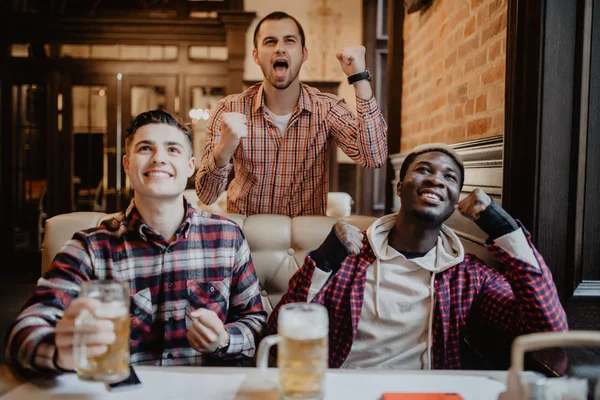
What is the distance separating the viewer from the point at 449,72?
2561 millimetres

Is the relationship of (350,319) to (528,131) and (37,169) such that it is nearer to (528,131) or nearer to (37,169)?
(528,131)

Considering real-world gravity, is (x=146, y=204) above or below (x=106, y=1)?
below

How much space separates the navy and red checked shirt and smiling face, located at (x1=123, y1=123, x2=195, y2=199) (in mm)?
86

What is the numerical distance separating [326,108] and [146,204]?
100 centimetres

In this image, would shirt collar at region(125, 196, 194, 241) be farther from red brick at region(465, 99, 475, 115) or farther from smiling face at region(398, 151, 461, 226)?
red brick at region(465, 99, 475, 115)

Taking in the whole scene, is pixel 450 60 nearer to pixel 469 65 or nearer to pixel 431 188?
pixel 469 65

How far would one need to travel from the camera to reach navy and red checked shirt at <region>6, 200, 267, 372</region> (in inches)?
55.4

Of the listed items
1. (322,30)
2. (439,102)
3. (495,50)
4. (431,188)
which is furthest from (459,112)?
(322,30)

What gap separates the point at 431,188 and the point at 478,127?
0.77 metres

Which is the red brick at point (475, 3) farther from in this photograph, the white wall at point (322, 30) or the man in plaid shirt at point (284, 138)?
the white wall at point (322, 30)

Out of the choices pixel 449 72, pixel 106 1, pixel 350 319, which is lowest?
pixel 350 319

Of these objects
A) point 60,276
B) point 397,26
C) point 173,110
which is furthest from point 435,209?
point 173,110

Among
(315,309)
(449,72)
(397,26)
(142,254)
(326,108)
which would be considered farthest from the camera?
(397,26)

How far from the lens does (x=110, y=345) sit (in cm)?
91
